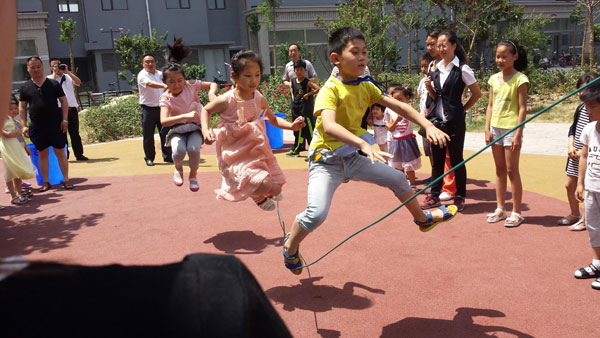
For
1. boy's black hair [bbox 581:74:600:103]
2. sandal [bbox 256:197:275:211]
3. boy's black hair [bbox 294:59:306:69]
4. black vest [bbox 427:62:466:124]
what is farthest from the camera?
boy's black hair [bbox 294:59:306:69]

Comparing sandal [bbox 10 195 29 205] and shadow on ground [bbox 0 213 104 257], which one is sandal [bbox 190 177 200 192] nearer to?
shadow on ground [bbox 0 213 104 257]

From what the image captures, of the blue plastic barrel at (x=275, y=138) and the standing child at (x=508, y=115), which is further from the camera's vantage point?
the blue plastic barrel at (x=275, y=138)

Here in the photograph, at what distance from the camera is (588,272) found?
168 inches

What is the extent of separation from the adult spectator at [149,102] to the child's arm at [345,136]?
284 inches

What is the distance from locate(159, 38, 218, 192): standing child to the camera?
260 inches

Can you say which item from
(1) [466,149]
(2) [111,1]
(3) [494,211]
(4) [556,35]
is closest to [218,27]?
(2) [111,1]

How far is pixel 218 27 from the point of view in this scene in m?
44.9

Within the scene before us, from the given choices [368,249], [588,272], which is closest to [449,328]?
[588,272]

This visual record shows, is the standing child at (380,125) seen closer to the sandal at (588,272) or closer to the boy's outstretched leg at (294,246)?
the sandal at (588,272)

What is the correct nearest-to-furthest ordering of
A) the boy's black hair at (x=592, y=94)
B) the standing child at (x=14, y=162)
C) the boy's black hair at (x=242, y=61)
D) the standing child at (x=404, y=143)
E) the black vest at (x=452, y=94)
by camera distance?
the boy's black hair at (x=592, y=94), the boy's black hair at (x=242, y=61), the black vest at (x=452, y=94), the standing child at (x=404, y=143), the standing child at (x=14, y=162)

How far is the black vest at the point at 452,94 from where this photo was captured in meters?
6.33

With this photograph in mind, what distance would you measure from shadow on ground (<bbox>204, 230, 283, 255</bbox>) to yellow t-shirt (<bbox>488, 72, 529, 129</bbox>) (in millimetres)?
2755

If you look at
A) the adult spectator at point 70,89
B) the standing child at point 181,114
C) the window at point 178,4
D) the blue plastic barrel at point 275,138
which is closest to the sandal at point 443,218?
the standing child at point 181,114

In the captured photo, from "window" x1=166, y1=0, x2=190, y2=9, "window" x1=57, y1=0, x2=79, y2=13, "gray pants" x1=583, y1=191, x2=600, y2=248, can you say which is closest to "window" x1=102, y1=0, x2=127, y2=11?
"window" x1=57, y1=0, x2=79, y2=13
